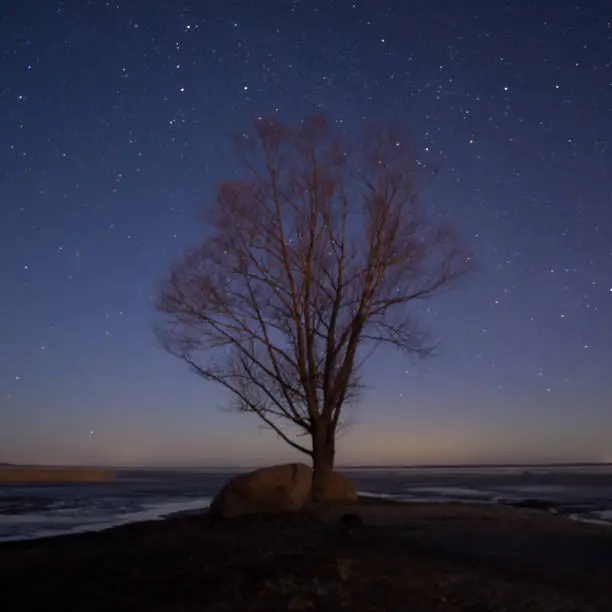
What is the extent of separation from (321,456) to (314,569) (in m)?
10.6

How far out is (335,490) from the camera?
57.6 ft

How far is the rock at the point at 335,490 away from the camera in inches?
685

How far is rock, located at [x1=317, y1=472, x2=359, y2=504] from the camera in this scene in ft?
57.1

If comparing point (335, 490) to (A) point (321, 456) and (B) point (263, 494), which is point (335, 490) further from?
(B) point (263, 494)

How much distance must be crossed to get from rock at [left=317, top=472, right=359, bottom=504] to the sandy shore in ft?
14.9

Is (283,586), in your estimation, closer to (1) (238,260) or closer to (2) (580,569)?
(2) (580,569)

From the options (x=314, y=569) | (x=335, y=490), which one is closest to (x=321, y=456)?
(x=335, y=490)

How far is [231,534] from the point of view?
11.4 metres

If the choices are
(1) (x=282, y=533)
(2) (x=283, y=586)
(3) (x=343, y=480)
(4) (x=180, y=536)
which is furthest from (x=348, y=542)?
(3) (x=343, y=480)

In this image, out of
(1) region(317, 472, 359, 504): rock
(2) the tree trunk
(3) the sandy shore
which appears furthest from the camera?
(2) the tree trunk

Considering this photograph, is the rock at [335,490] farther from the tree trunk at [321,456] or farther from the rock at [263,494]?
the rock at [263,494]

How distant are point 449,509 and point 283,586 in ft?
33.6

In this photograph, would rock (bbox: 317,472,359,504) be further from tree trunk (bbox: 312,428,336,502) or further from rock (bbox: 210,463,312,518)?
rock (bbox: 210,463,312,518)

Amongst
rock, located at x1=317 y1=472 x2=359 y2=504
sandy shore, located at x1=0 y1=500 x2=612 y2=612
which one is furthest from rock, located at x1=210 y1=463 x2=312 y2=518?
sandy shore, located at x1=0 y1=500 x2=612 y2=612
